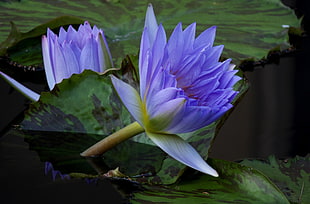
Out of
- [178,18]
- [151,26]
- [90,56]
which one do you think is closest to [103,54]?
[90,56]

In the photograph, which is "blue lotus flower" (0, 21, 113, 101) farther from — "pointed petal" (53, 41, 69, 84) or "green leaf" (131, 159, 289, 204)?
"green leaf" (131, 159, 289, 204)

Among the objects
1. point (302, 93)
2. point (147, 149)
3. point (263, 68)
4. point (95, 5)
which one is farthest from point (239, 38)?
point (147, 149)

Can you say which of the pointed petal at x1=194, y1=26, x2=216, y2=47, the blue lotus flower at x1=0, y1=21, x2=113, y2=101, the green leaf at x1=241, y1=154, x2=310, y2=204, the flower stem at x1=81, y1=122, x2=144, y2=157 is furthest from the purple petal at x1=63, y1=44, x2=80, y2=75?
the green leaf at x1=241, y1=154, x2=310, y2=204

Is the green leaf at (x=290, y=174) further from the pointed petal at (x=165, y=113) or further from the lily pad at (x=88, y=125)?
the pointed petal at (x=165, y=113)

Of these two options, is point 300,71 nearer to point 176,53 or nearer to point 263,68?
point 263,68

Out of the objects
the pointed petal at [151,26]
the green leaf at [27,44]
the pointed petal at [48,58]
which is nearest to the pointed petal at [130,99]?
the pointed petal at [151,26]

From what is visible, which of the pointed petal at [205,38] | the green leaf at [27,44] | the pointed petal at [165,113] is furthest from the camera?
the green leaf at [27,44]

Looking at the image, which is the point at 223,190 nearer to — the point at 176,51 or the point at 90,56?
the point at 176,51
